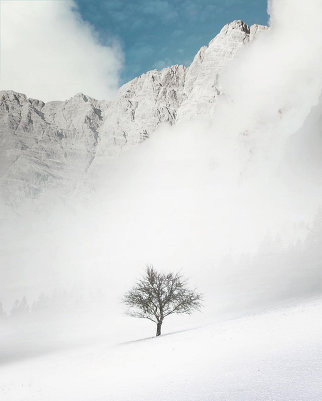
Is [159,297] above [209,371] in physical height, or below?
above

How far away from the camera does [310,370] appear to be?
17.2 metres

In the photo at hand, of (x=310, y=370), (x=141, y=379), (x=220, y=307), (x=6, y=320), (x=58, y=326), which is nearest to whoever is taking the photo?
(x=310, y=370)

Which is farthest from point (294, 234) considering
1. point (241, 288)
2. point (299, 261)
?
point (241, 288)

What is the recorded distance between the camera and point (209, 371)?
21.5m

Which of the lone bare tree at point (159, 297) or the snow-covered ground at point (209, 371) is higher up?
the lone bare tree at point (159, 297)

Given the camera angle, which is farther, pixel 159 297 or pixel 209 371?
pixel 159 297

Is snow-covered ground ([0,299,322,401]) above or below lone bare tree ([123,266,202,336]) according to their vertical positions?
below

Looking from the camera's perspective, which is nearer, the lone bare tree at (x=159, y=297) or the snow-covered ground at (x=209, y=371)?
the snow-covered ground at (x=209, y=371)

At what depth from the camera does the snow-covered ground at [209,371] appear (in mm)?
16453

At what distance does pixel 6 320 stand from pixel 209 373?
167m

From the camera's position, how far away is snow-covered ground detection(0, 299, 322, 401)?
54.0 ft

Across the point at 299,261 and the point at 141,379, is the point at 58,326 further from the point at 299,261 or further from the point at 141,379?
the point at 141,379

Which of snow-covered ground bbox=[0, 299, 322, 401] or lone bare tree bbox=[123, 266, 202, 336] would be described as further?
lone bare tree bbox=[123, 266, 202, 336]

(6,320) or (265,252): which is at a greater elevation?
(265,252)
